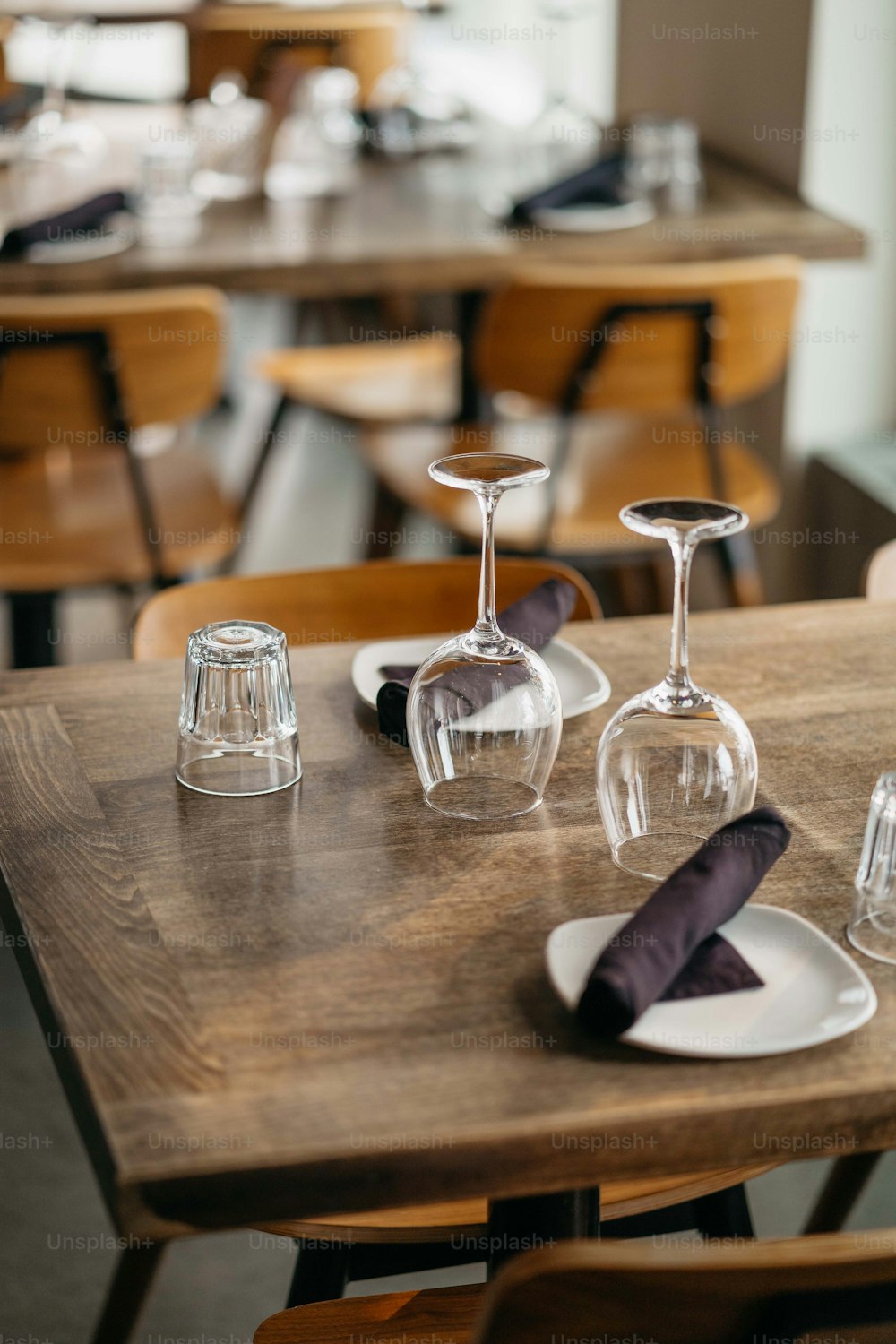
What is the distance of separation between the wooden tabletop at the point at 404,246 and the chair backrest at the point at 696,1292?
7.16ft

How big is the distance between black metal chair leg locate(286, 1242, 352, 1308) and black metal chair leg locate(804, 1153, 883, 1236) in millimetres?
650

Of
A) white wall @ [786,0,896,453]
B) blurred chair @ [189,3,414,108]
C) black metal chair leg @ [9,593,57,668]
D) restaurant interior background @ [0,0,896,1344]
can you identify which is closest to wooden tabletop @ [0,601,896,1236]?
restaurant interior background @ [0,0,896,1344]

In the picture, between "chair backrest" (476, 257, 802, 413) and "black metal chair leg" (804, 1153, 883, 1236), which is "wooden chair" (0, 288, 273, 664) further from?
"black metal chair leg" (804, 1153, 883, 1236)

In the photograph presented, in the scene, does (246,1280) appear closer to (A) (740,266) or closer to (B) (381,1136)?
(B) (381,1136)

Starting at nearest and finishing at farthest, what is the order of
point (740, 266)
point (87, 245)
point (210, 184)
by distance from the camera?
point (740, 266) < point (87, 245) < point (210, 184)

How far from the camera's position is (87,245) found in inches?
107

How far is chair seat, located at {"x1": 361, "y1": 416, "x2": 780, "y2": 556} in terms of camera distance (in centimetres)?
260

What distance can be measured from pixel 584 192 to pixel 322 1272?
216 cm

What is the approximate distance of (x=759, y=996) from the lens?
0.90 metres

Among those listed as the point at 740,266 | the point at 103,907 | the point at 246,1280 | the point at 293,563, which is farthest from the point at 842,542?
the point at 103,907

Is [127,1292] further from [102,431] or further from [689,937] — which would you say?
[102,431]

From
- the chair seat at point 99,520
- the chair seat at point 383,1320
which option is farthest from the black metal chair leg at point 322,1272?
the chair seat at point 99,520

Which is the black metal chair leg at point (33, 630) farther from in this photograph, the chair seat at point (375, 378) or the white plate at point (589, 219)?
the white plate at point (589, 219)

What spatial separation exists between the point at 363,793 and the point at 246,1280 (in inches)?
37.2
